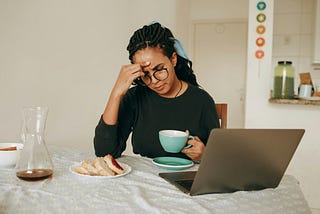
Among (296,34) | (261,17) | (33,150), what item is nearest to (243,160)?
(33,150)

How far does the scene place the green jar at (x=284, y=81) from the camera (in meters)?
2.50

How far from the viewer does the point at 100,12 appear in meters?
2.65

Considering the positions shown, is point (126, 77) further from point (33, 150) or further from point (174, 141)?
point (33, 150)

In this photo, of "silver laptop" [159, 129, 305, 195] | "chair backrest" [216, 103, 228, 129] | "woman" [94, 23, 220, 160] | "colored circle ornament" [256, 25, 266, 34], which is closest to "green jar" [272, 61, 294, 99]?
"colored circle ornament" [256, 25, 266, 34]

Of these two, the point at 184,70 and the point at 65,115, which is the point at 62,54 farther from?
the point at 184,70

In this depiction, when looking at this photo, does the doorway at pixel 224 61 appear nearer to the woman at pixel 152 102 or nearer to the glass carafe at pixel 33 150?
the woman at pixel 152 102

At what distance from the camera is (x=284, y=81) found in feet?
8.22

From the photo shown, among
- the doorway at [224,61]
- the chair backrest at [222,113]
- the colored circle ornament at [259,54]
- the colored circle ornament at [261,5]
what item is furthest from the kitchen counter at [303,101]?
the doorway at [224,61]

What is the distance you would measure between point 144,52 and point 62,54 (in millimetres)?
1307

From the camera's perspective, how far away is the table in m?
0.76

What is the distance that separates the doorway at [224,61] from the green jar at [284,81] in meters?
1.81

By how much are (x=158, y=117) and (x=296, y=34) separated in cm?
297

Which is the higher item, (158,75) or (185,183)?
(158,75)

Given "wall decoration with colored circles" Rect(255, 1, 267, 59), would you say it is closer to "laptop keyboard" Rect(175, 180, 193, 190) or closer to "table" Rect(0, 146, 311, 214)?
"table" Rect(0, 146, 311, 214)
